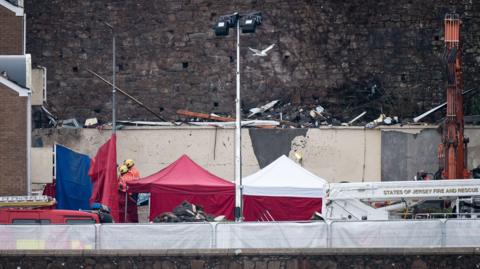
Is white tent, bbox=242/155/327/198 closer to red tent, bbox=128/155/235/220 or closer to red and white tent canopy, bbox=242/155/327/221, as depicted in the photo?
red and white tent canopy, bbox=242/155/327/221

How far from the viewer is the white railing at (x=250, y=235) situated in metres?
36.2

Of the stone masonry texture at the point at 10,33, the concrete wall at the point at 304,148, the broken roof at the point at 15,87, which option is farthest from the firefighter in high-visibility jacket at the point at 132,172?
the broken roof at the point at 15,87

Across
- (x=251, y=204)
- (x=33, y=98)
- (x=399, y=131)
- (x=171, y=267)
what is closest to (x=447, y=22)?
(x=399, y=131)

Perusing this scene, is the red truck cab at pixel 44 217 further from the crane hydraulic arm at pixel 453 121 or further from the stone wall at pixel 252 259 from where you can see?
the crane hydraulic arm at pixel 453 121

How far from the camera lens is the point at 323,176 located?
156ft

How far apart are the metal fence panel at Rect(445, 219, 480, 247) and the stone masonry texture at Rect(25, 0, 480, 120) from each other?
14.0 metres

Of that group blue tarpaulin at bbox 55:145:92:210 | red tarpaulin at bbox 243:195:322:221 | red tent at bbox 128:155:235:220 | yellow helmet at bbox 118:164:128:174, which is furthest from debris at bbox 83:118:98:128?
red tarpaulin at bbox 243:195:322:221

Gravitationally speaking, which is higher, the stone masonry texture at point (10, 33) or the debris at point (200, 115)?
the stone masonry texture at point (10, 33)

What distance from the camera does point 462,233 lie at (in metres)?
36.2

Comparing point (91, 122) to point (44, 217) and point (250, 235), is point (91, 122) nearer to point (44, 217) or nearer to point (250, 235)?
point (44, 217)

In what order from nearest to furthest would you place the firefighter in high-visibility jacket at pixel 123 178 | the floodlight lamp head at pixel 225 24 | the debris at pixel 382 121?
the floodlight lamp head at pixel 225 24 → the firefighter in high-visibility jacket at pixel 123 178 → the debris at pixel 382 121

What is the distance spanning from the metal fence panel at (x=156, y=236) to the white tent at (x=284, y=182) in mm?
6318

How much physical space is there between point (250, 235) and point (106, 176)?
306 inches

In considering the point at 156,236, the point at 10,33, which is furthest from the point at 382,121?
the point at 156,236
